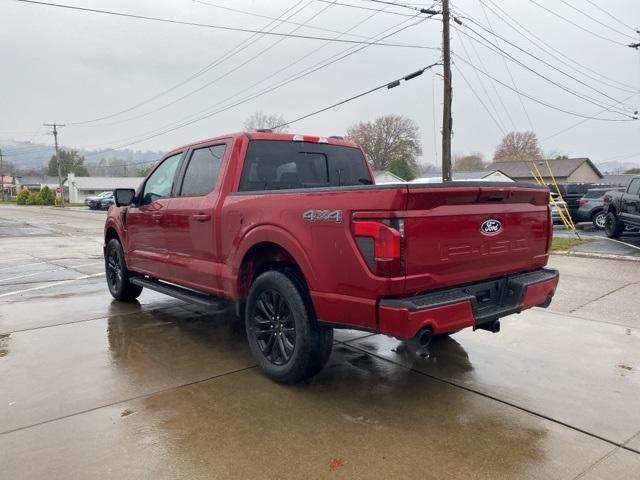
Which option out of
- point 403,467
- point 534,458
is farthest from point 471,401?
point 403,467

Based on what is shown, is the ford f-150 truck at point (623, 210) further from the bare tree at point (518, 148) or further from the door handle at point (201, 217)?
the bare tree at point (518, 148)

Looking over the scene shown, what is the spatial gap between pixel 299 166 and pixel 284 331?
178 centimetres

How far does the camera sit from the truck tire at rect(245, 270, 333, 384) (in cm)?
373

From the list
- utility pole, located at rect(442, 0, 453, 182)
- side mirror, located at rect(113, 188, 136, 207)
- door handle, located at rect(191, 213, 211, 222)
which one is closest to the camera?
door handle, located at rect(191, 213, 211, 222)

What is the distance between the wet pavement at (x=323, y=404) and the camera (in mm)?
2900

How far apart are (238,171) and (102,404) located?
2.21m

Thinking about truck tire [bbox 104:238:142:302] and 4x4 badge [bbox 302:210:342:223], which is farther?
truck tire [bbox 104:238:142:302]

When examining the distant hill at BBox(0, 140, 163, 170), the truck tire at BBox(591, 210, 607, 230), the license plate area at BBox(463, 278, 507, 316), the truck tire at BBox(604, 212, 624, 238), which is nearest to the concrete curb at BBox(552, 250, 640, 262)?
the truck tire at BBox(604, 212, 624, 238)

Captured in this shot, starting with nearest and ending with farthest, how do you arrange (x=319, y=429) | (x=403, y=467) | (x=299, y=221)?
(x=403, y=467)
(x=319, y=429)
(x=299, y=221)

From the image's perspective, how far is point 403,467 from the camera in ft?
9.34

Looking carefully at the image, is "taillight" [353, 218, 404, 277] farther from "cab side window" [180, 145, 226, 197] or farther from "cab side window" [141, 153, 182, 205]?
"cab side window" [141, 153, 182, 205]

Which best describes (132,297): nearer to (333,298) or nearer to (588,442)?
(333,298)

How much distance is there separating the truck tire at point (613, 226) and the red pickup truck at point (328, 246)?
11435mm

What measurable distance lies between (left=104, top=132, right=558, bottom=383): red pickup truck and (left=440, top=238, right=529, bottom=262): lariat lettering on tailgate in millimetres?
10
